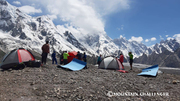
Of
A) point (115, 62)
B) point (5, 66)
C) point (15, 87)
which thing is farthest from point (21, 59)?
point (115, 62)

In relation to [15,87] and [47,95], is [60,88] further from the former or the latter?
[15,87]

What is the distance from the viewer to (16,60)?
39.9 feet

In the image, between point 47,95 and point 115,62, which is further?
point 115,62

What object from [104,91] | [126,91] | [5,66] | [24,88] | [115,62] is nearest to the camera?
[24,88]

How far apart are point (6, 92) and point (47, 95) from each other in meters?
2.09

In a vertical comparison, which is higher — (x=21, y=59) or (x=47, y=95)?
(x=21, y=59)

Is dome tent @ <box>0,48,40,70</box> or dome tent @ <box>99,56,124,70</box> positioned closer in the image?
dome tent @ <box>0,48,40,70</box>

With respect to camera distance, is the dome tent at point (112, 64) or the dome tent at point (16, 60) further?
the dome tent at point (112, 64)

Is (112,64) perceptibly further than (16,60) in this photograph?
Yes

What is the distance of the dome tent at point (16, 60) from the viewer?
1173cm

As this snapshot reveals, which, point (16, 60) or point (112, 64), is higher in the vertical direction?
point (16, 60)

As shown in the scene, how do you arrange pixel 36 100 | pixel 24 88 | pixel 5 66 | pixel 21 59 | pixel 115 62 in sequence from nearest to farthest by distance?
pixel 36 100
pixel 24 88
pixel 5 66
pixel 21 59
pixel 115 62

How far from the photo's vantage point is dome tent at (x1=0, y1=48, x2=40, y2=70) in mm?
11734

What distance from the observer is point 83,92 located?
6.82 meters
